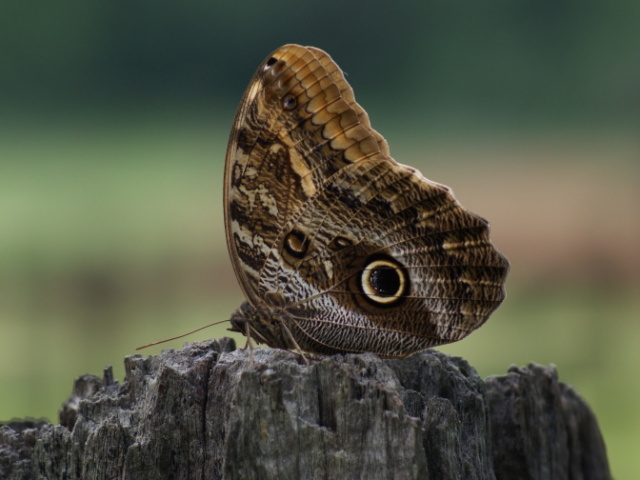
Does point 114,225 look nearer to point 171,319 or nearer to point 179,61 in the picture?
point 171,319

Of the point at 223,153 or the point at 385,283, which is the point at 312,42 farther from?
the point at 385,283

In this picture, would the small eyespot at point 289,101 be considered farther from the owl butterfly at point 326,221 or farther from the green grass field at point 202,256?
the green grass field at point 202,256

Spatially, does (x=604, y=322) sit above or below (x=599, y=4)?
below

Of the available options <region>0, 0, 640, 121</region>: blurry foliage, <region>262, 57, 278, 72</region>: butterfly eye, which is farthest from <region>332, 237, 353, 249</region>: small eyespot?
<region>0, 0, 640, 121</region>: blurry foliage

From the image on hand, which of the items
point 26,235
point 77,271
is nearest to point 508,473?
point 77,271

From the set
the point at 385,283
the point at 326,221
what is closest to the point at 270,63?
the point at 326,221

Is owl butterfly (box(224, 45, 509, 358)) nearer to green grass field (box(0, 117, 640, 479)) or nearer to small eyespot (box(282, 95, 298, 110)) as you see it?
small eyespot (box(282, 95, 298, 110))
